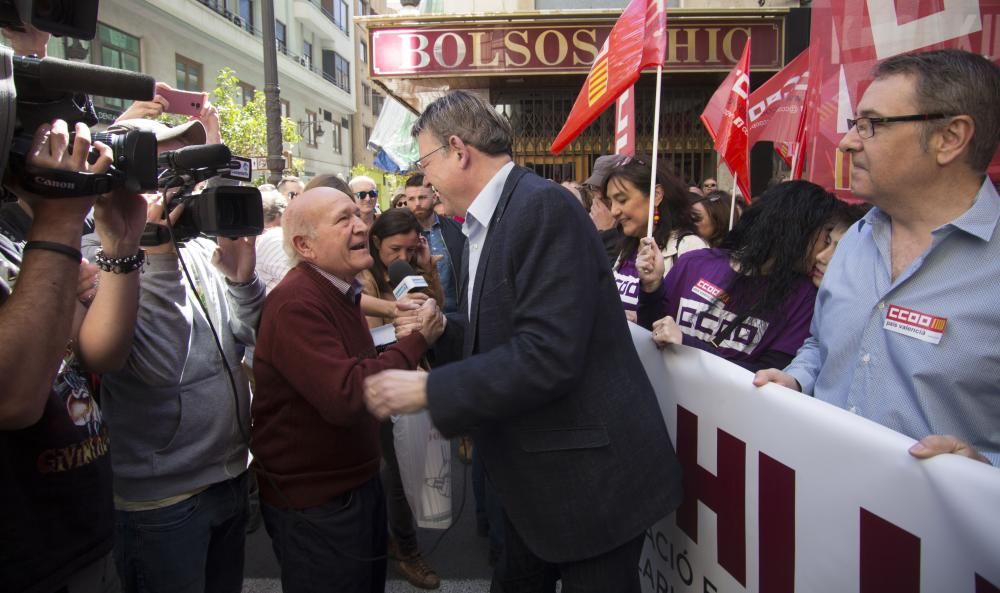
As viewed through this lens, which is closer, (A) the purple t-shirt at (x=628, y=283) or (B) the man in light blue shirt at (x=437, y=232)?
(A) the purple t-shirt at (x=628, y=283)

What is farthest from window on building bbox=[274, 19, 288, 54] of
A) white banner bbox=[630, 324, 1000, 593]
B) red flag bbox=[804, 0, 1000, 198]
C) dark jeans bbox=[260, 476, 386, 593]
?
white banner bbox=[630, 324, 1000, 593]

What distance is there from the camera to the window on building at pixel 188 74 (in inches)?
858

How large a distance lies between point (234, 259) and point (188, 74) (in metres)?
24.1

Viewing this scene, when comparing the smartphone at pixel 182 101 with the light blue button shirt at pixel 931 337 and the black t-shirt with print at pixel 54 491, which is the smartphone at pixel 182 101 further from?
the light blue button shirt at pixel 931 337

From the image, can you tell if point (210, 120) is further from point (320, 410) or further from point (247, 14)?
point (247, 14)

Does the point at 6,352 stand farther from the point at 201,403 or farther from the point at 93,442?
the point at 201,403

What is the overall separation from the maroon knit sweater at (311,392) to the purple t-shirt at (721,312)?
3.81 feet

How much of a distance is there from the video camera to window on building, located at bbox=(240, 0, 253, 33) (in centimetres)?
2858

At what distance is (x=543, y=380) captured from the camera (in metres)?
1.57

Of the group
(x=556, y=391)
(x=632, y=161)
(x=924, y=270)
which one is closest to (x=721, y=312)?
(x=924, y=270)

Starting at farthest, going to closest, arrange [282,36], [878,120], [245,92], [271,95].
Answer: [282,36]
[245,92]
[271,95]
[878,120]

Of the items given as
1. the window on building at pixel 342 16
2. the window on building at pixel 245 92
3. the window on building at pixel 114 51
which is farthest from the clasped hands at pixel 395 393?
the window on building at pixel 342 16

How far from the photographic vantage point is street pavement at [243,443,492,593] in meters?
3.32

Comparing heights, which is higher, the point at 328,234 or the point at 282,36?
the point at 282,36
